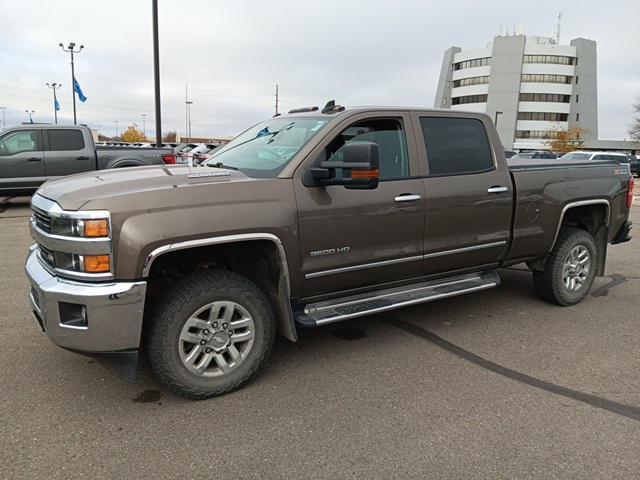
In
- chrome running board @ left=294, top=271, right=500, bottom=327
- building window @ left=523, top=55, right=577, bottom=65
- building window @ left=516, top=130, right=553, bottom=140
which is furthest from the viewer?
building window @ left=523, top=55, right=577, bottom=65

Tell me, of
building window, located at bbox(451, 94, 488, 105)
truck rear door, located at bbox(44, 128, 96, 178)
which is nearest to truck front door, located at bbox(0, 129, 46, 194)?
truck rear door, located at bbox(44, 128, 96, 178)

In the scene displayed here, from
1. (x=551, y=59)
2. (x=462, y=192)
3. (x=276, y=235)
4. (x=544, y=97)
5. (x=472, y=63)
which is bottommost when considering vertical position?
(x=276, y=235)

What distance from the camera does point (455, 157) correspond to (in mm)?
4402

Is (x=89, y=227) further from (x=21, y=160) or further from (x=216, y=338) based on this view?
(x=21, y=160)

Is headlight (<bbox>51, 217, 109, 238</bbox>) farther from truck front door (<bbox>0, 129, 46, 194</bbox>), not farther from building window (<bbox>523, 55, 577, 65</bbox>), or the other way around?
building window (<bbox>523, 55, 577, 65</bbox>)

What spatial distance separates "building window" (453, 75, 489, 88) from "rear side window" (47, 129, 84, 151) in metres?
89.8

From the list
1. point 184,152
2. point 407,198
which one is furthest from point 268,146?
point 184,152

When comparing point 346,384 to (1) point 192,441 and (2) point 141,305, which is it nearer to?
(1) point 192,441

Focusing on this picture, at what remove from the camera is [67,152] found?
37.3 feet

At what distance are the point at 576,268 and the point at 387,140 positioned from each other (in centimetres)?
275

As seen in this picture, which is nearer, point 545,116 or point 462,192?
point 462,192

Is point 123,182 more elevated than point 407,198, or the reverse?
point 123,182

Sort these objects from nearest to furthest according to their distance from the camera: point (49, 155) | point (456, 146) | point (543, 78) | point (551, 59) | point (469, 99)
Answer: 1. point (456, 146)
2. point (49, 155)
3. point (543, 78)
4. point (551, 59)
5. point (469, 99)

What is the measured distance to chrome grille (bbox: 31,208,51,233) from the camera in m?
3.12
